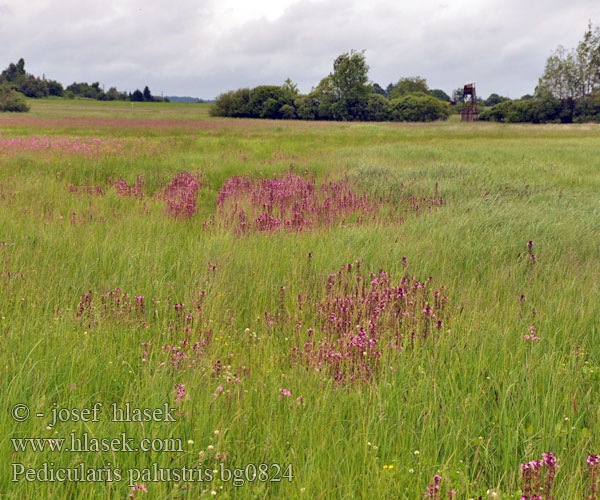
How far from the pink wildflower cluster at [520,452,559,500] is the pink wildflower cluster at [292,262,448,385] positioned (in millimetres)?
860

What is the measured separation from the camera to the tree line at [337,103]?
76062 mm

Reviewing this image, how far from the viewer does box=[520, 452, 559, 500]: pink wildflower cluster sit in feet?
5.15

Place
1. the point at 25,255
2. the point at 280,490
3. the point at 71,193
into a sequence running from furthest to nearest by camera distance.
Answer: the point at 71,193, the point at 25,255, the point at 280,490

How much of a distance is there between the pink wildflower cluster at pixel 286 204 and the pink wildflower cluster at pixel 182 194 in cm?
51

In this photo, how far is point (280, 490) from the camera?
164cm

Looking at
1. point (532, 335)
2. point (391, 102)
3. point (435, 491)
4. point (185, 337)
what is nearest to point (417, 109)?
point (391, 102)

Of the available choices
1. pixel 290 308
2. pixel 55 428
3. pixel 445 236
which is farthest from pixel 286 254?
pixel 55 428

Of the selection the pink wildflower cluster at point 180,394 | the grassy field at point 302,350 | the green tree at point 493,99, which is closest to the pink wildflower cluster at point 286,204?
the grassy field at point 302,350

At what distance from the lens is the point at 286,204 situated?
713 cm

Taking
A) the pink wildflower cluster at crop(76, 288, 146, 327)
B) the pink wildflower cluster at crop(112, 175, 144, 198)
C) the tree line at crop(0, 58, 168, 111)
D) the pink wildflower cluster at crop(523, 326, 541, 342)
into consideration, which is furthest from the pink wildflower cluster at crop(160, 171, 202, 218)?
the tree line at crop(0, 58, 168, 111)

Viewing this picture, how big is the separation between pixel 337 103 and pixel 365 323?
7786 centimetres

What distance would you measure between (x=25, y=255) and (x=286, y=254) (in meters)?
2.60

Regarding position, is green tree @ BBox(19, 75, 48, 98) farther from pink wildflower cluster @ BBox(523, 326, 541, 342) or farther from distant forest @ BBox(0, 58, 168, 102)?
pink wildflower cluster @ BBox(523, 326, 541, 342)

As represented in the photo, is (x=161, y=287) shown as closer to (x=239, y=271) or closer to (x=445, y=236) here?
(x=239, y=271)
